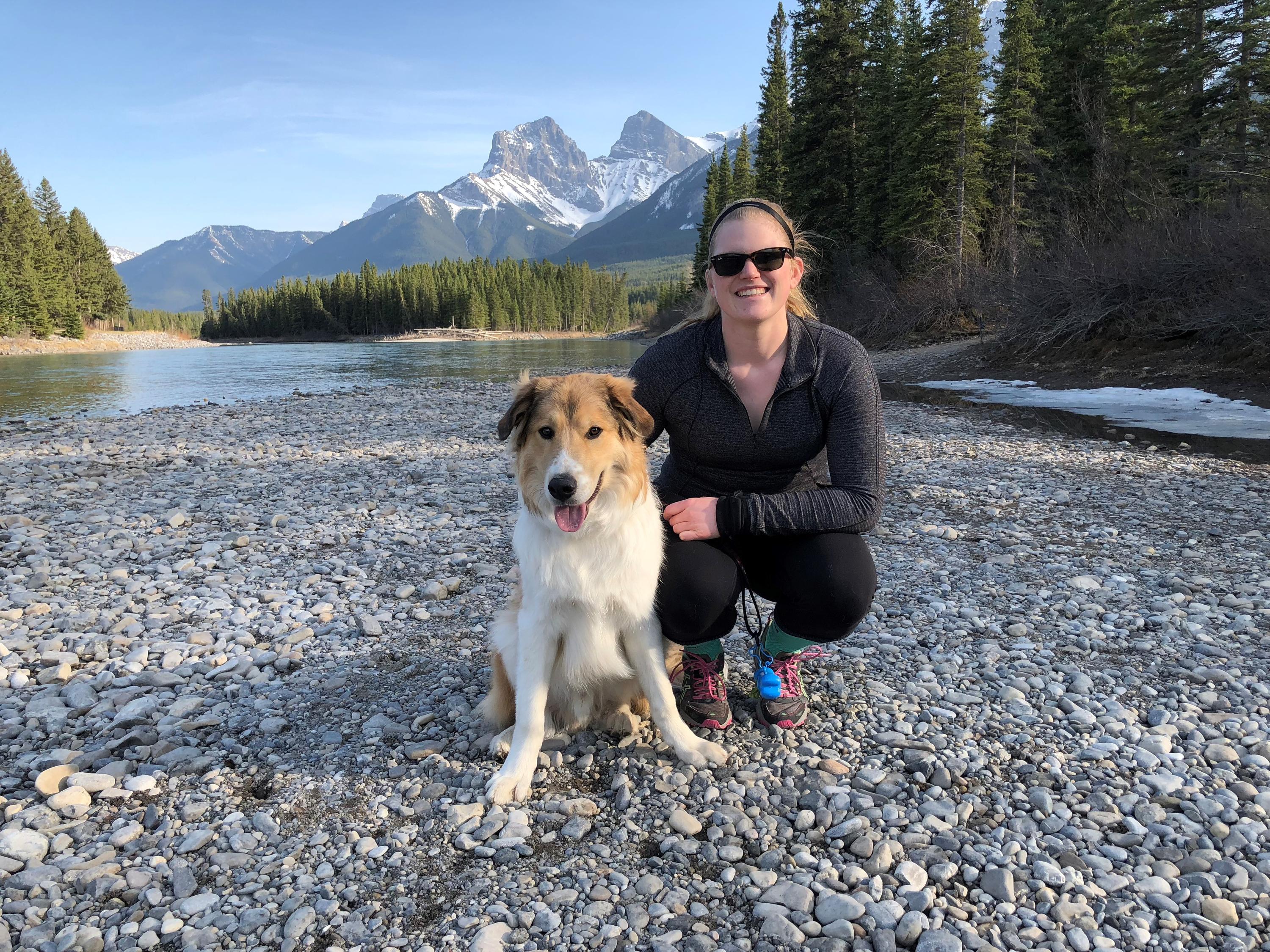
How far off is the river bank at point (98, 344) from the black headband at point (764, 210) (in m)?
58.2

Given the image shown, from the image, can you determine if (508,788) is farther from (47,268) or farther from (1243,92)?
(47,268)

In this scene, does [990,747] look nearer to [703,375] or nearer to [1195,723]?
[1195,723]

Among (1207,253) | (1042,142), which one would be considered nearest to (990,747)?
(1207,253)

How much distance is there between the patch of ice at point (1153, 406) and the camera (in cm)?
1138

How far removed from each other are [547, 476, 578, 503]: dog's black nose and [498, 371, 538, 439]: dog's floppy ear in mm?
416

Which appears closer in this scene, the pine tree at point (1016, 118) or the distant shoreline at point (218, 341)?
the pine tree at point (1016, 118)

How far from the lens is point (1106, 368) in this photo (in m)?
16.8

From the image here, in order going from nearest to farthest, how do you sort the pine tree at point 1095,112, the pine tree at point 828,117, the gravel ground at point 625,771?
the gravel ground at point 625,771 < the pine tree at point 1095,112 < the pine tree at point 828,117

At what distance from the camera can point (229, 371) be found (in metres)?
35.2

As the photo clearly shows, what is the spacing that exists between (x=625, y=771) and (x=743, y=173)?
51.5 meters

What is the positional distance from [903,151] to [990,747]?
31.8m

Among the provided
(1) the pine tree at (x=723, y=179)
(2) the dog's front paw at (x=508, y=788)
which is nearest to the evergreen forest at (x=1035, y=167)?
(1) the pine tree at (x=723, y=179)

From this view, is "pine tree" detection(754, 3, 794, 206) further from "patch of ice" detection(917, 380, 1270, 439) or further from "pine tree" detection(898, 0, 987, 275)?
"patch of ice" detection(917, 380, 1270, 439)

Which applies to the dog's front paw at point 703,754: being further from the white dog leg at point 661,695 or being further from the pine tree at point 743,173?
the pine tree at point 743,173
